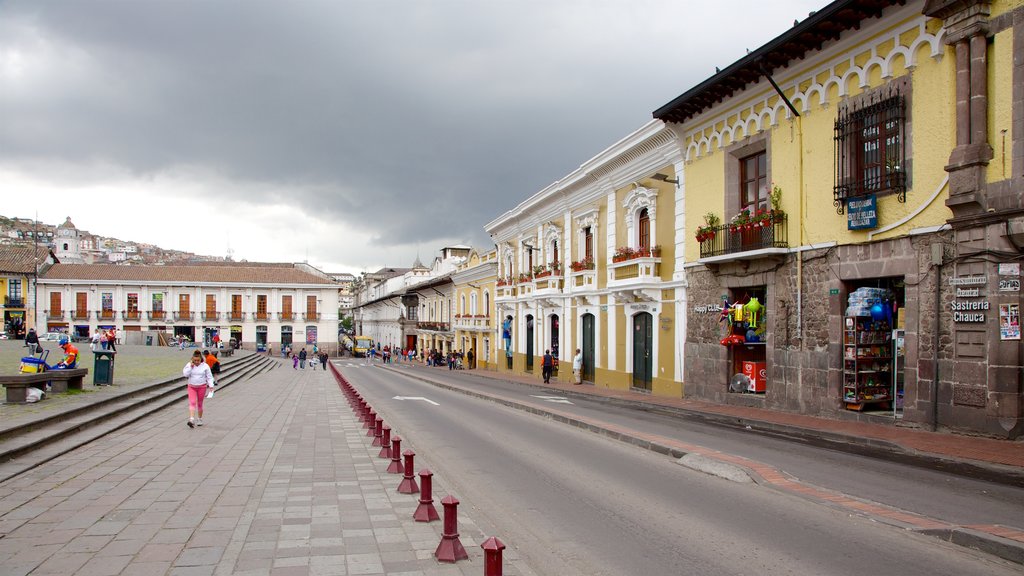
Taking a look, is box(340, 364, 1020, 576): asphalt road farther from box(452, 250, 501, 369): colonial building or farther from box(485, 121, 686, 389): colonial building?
box(452, 250, 501, 369): colonial building

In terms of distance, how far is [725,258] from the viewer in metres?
17.9

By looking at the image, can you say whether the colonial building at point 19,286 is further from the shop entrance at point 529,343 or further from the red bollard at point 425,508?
the red bollard at point 425,508

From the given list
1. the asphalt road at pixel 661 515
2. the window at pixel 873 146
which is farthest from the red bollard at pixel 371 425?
the window at pixel 873 146

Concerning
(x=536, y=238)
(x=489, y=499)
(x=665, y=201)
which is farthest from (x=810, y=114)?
(x=536, y=238)

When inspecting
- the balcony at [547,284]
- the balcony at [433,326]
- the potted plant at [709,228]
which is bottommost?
the balcony at [433,326]

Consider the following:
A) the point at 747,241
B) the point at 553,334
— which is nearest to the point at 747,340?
the point at 747,241

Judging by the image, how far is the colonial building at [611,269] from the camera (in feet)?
72.9

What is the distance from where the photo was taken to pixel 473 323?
4903 centimetres

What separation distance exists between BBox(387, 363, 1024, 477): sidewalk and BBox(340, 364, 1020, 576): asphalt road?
1250 mm

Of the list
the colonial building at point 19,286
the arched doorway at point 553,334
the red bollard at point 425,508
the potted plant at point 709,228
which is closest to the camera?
the red bollard at point 425,508

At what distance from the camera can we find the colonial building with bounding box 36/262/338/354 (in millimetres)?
67250

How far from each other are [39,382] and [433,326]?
48.6 metres

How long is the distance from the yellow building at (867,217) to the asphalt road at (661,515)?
11.7 ft

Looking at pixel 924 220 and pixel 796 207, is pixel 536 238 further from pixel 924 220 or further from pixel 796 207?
pixel 924 220
